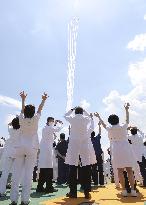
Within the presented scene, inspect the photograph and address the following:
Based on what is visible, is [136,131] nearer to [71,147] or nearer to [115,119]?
[115,119]

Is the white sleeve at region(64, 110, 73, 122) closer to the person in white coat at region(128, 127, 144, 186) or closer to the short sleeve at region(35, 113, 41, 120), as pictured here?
the short sleeve at region(35, 113, 41, 120)

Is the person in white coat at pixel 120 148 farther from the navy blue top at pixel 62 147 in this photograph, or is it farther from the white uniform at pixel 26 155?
the navy blue top at pixel 62 147

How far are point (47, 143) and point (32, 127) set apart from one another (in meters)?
3.54

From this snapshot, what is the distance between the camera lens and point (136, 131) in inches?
444

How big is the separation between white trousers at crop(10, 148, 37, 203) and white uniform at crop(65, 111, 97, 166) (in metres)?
1.46

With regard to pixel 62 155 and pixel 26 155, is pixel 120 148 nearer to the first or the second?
pixel 26 155

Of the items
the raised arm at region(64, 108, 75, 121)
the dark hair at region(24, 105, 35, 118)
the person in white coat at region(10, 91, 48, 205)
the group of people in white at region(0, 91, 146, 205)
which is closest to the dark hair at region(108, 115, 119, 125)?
the group of people in white at region(0, 91, 146, 205)

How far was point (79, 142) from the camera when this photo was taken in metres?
8.31

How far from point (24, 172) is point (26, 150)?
0.49 meters

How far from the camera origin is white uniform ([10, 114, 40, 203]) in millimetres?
6859

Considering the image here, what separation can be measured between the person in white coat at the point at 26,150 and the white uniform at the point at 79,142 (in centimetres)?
142

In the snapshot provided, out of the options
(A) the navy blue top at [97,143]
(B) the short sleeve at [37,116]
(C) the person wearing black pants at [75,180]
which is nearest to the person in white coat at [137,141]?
(A) the navy blue top at [97,143]

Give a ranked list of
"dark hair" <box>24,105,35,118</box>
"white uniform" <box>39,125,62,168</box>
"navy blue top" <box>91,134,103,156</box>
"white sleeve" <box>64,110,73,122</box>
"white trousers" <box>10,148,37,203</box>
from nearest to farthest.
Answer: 1. "white trousers" <box>10,148,37,203</box>
2. "dark hair" <box>24,105,35,118</box>
3. "white sleeve" <box>64,110,73,122</box>
4. "white uniform" <box>39,125,62,168</box>
5. "navy blue top" <box>91,134,103,156</box>

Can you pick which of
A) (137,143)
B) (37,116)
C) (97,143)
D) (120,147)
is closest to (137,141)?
(137,143)
